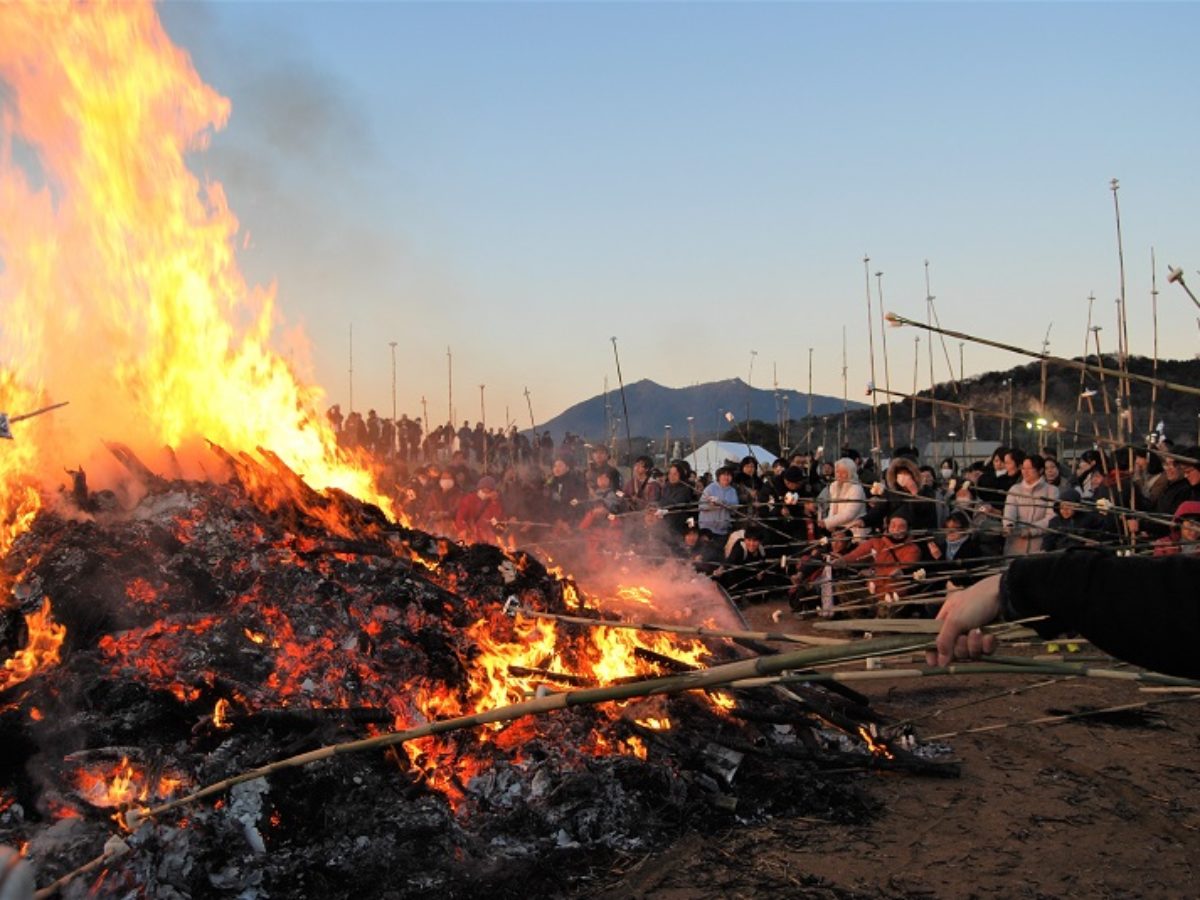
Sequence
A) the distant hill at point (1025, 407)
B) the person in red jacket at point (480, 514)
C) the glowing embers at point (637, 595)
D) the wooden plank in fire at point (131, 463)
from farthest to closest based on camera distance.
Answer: the distant hill at point (1025, 407), the person in red jacket at point (480, 514), the glowing embers at point (637, 595), the wooden plank in fire at point (131, 463)

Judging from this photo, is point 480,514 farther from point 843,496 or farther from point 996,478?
point 996,478

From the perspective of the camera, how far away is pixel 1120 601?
2418mm

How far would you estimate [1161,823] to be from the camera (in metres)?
5.82

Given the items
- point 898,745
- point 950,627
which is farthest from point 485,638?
point 950,627

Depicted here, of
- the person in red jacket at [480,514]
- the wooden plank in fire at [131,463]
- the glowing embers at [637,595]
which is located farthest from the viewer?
the person in red jacket at [480,514]

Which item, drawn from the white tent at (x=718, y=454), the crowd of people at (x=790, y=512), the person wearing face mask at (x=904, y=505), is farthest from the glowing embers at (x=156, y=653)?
the white tent at (x=718, y=454)

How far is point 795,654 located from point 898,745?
17.2 feet

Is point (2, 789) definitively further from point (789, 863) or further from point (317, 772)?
point (789, 863)

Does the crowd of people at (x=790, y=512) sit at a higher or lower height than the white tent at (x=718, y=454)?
lower

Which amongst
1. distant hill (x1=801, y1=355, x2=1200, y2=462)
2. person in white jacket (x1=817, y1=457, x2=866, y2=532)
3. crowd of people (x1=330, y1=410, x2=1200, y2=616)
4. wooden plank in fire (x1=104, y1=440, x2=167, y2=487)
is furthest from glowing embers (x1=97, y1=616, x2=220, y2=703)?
distant hill (x1=801, y1=355, x2=1200, y2=462)

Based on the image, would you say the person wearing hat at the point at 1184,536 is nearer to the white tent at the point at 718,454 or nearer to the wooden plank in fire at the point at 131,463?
the wooden plank in fire at the point at 131,463

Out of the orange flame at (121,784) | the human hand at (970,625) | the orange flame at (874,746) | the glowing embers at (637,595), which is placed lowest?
the orange flame at (874,746)

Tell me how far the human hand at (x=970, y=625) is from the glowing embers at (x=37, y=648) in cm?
594

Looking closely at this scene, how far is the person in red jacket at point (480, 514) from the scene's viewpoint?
13.2 meters
